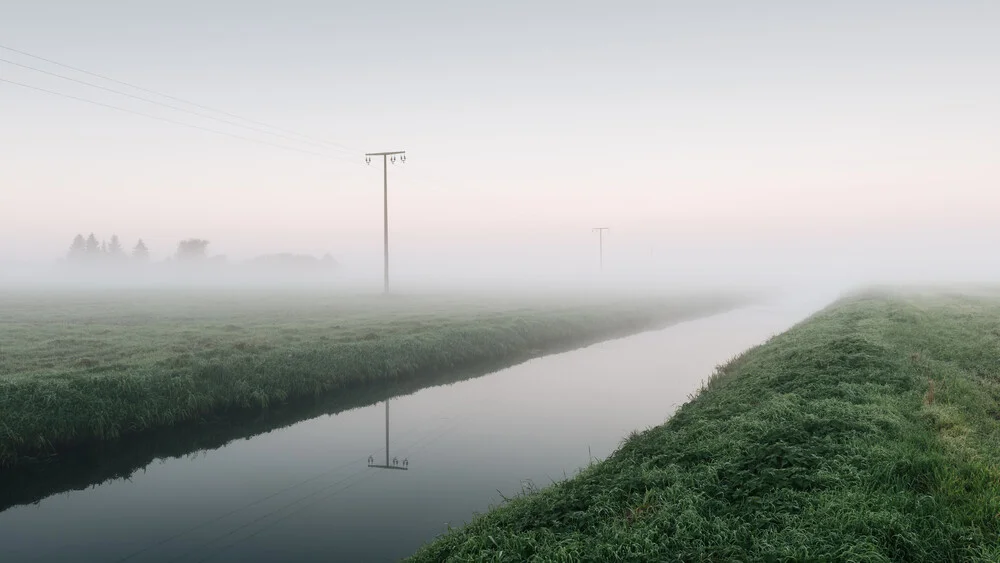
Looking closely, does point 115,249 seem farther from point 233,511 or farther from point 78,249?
point 233,511

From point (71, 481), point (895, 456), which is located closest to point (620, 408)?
point (895, 456)

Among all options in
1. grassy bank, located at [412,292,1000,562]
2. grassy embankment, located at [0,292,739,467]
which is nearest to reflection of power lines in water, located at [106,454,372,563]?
grassy bank, located at [412,292,1000,562]

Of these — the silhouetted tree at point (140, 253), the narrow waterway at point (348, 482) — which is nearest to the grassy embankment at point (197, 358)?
the narrow waterway at point (348, 482)

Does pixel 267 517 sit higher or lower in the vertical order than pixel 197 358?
lower

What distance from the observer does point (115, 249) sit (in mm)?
195500

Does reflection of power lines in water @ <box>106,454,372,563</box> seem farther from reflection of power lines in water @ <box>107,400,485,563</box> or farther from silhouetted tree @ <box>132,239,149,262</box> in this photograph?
silhouetted tree @ <box>132,239,149,262</box>

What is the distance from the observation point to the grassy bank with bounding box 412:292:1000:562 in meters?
6.77

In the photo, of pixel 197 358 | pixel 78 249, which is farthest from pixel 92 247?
pixel 197 358

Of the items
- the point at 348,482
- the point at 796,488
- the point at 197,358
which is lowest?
the point at 348,482

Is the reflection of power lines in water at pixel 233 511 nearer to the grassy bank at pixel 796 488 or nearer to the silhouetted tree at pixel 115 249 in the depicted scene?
the grassy bank at pixel 796 488

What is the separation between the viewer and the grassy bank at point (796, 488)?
22.2 ft

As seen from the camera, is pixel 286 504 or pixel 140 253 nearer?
pixel 286 504

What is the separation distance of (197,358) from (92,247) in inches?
8677

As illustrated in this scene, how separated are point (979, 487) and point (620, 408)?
14295 millimetres
